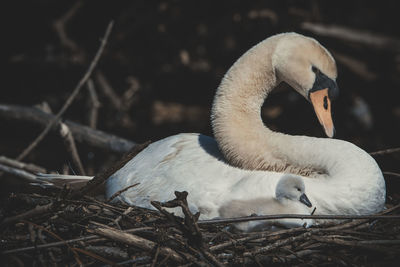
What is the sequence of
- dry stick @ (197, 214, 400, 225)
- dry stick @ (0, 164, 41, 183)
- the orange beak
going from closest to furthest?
dry stick @ (197, 214, 400, 225) → the orange beak → dry stick @ (0, 164, 41, 183)

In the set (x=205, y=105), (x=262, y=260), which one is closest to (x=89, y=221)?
(x=262, y=260)

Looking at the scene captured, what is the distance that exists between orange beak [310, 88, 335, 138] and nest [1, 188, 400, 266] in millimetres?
717

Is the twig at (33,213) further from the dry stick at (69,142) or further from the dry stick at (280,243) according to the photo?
the dry stick at (69,142)

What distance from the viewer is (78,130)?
550 cm

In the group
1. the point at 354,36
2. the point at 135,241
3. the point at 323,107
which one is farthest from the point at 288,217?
the point at 354,36

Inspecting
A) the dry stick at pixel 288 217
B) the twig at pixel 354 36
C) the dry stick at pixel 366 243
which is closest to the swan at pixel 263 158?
the dry stick at pixel 288 217

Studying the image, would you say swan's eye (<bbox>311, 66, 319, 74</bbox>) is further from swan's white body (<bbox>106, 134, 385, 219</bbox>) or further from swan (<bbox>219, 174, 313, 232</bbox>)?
swan (<bbox>219, 174, 313, 232</bbox>)

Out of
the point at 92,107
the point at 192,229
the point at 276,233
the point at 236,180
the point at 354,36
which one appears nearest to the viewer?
the point at 192,229

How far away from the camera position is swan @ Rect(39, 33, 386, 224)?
3668 mm

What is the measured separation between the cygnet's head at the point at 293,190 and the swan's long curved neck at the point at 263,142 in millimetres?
134

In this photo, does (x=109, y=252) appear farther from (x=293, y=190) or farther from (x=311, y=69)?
(x=311, y=69)

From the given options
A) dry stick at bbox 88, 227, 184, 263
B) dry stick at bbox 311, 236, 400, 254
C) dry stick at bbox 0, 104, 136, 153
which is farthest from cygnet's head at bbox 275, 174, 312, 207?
dry stick at bbox 0, 104, 136, 153

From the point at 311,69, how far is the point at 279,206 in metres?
1.03

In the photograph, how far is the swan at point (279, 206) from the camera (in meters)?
3.52
